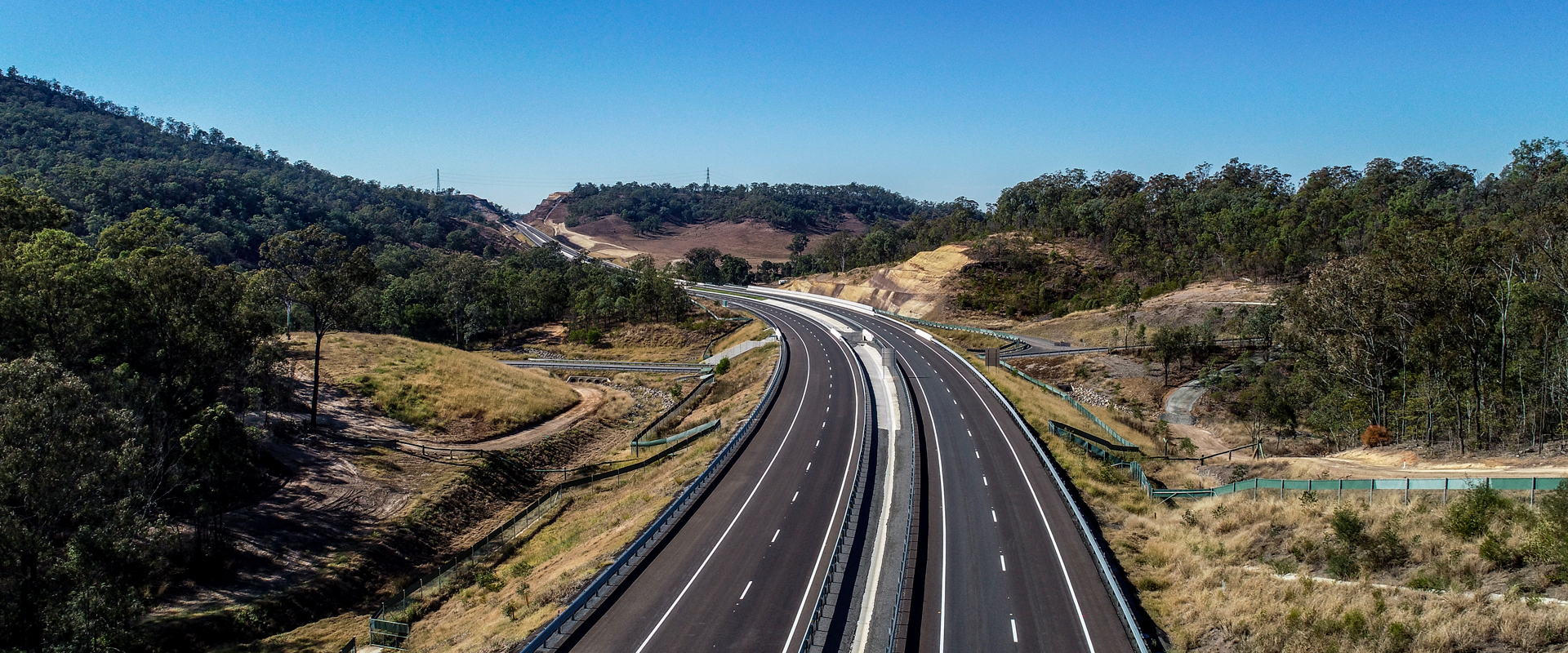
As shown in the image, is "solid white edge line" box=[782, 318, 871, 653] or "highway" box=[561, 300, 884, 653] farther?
"solid white edge line" box=[782, 318, 871, 653]

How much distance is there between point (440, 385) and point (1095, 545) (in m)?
52.0

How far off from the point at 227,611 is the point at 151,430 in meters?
8.35

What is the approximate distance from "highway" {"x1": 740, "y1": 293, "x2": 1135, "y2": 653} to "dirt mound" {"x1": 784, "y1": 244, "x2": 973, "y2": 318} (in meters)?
70.8

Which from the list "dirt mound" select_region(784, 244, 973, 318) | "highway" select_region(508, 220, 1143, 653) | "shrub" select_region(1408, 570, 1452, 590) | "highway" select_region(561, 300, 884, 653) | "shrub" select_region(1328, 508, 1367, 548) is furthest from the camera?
"dirt mound" select_region(784, 244, 973, 318)

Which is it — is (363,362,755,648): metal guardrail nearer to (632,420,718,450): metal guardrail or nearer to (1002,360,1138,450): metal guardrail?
(632,420,718,450): metal guardrail

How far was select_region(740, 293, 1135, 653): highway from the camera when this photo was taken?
22.3 metres

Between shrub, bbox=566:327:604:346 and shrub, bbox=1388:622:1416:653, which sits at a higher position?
shrub, bbox=566:327:604:346

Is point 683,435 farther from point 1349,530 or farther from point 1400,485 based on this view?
point 1400,485

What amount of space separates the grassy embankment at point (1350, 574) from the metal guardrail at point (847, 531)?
10.4 m

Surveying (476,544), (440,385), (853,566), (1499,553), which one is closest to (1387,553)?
(1499,553)

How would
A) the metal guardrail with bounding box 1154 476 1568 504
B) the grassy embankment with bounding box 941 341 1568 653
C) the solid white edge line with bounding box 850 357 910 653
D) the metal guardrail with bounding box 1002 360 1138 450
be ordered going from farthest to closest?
1. the metal guardrail with bounding box 1002 360 1138 450
2. the metal guardrail with bounding box 1154 476 1568 504
3. the solid white edge line with bounding box 850 357 910 653
4. the grassy embankment with bounding box 941 341 1568 653

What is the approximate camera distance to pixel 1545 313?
133 feet

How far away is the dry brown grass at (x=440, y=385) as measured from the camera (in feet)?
187

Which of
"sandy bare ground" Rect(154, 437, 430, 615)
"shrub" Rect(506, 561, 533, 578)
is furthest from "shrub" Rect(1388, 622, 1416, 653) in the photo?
"sandy bare ground" Rect(154, 437, 430, 615)
